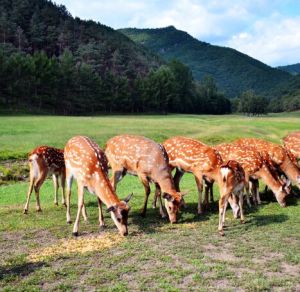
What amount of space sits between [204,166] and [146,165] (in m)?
1.86

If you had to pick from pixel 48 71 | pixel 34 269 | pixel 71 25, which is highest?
pixel 71 25

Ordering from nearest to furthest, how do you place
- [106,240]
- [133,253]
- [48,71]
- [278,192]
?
[133,253]
[106,240]
[278,192]
[48,71]

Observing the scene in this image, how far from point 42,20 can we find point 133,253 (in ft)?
476

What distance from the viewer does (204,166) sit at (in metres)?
13.5

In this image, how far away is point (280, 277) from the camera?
809cm

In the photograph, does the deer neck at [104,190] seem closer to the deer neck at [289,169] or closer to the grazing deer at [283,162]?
the grazing deer at [283,162]

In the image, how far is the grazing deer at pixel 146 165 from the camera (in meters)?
12.2

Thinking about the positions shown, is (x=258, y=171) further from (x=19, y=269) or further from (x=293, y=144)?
(x=19, y=269)

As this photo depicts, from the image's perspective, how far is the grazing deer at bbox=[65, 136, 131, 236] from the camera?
10734 mm

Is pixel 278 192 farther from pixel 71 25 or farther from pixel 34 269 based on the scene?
pixel 71 25

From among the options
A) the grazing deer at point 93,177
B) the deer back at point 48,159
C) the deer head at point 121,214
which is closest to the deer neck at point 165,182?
the grazing deer at point 93,177

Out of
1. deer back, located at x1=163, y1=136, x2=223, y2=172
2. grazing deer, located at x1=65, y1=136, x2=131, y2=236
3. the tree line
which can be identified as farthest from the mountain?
grazing deer, located at x1=65, y1=136, x2=131, y2=236

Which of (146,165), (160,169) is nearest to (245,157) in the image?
(160,169)

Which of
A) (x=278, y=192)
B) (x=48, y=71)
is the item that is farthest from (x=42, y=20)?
(x=278, y=192)
